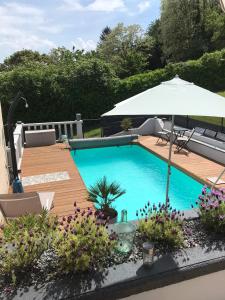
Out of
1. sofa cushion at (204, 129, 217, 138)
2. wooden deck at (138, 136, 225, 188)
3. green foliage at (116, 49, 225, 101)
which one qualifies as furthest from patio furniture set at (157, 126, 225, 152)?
green foliage at (116, 49, 225, 101)

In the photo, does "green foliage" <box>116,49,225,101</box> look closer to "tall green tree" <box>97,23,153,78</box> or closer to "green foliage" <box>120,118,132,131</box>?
"green foliage" <box>120,118,132,131</box>

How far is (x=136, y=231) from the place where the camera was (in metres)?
3.48

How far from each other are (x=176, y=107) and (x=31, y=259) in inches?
99.9

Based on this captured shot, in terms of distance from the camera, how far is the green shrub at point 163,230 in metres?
3.16

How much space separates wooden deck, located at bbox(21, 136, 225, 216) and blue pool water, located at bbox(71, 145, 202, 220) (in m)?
0.37

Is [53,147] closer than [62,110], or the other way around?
[53,147]

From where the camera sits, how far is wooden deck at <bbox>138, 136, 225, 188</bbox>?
930cm

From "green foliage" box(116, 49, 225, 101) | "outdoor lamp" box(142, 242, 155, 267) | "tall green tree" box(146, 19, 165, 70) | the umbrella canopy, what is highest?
"tall green tree" box(146, 19, 165, 70)

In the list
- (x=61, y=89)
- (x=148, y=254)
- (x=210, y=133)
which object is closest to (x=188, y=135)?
(x=210, y=133)

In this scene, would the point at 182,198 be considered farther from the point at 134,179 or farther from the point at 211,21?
the point at 211,21

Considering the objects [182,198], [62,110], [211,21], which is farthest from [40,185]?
[211,21]

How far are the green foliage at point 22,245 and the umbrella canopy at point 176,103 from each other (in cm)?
188

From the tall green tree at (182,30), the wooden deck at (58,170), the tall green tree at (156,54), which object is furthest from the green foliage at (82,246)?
the tall green tree at (156,54)

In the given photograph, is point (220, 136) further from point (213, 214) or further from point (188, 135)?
point (213, 214)
